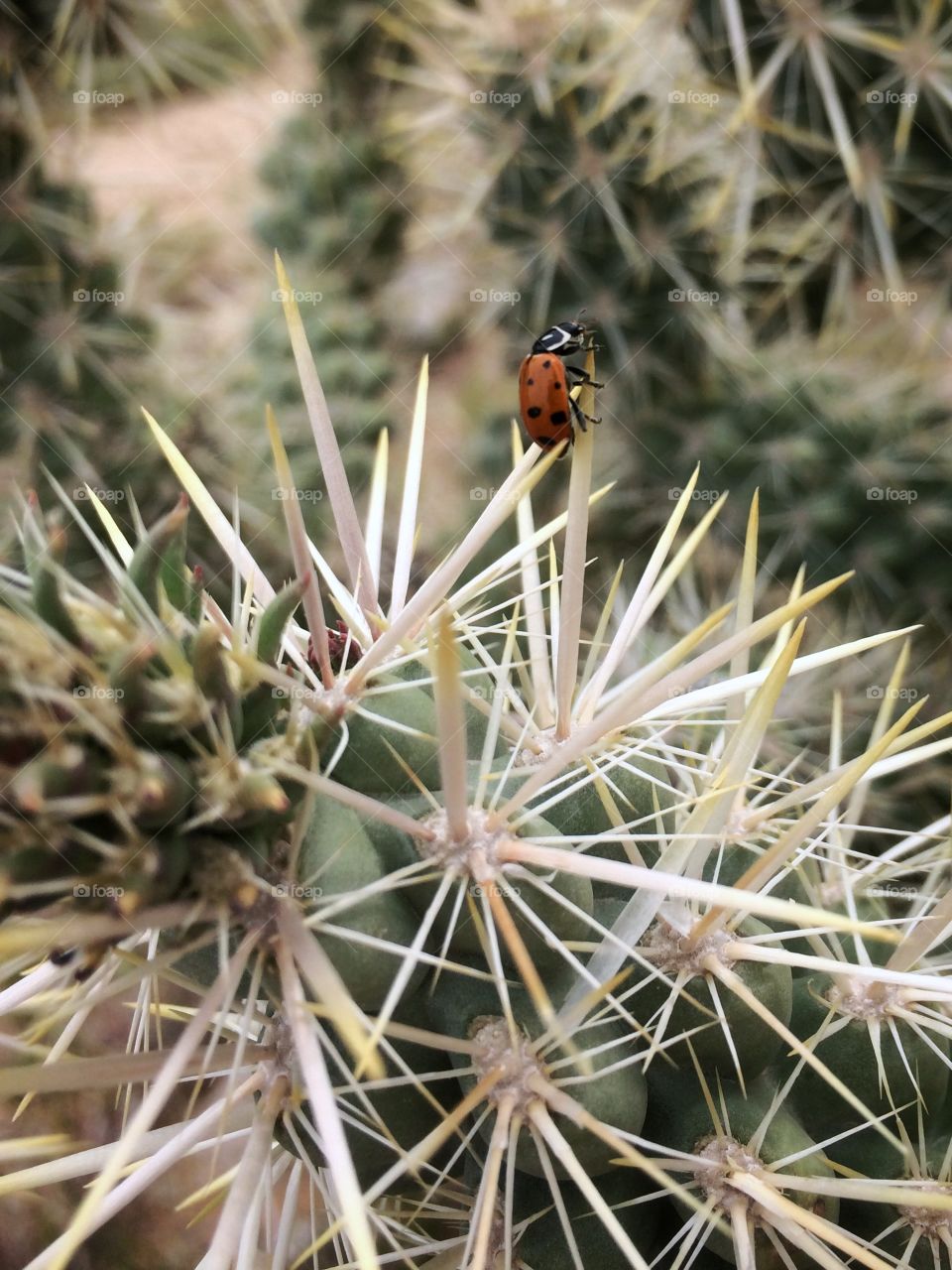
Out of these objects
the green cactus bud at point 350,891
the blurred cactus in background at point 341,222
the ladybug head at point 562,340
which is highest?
the ladybug head at point 562,340

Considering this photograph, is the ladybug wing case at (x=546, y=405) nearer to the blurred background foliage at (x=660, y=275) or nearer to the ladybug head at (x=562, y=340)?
the ladybug head at (x=562, y=340)

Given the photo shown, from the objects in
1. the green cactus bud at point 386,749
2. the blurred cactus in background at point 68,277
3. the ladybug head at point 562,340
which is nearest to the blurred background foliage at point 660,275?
the blurred cactus in background at point 68,277

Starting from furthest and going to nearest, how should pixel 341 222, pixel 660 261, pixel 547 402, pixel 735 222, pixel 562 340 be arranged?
pixel 341 222, pixel 735 222, pixel 660 261, pixel 562 340, pixel 547 402

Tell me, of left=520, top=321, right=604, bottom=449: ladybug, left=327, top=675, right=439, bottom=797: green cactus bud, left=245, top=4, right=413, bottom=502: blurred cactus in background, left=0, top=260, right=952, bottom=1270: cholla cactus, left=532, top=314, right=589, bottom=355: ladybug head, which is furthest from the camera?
left=245, top=4, right=413, bottom=502: blurred cactus in background

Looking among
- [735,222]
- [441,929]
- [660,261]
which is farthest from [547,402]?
[735,222]

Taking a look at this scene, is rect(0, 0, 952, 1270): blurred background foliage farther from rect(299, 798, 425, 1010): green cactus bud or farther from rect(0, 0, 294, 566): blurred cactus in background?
rect(299, 798, 425, 1010): green cactus bud

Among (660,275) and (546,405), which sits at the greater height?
(546,405)

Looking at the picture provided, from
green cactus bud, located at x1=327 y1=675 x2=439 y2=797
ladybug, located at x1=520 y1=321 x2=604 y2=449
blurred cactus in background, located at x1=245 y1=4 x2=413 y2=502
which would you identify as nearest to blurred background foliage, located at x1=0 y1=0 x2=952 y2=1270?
blurred cactus in background, located at x1=245 y1=4 x2=413 y2=502

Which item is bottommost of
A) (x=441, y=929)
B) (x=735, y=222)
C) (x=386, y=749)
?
(x=735, y=222)

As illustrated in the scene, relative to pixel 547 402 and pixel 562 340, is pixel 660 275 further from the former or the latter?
pixel 547 402
